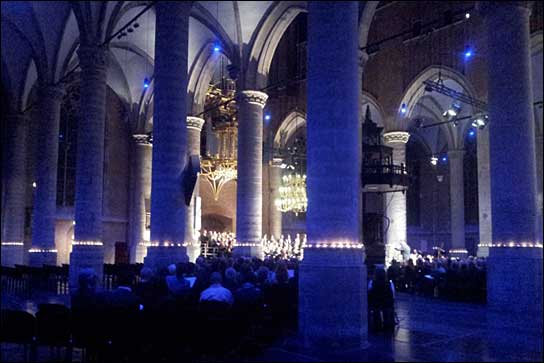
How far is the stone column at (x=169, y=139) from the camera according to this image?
11.9 m

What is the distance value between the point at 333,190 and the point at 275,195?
19244mm

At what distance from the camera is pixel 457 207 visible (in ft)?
78.4

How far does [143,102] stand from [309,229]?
18575mm

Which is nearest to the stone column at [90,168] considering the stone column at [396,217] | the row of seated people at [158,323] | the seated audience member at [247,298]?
A: the row of seated people at [158,323]

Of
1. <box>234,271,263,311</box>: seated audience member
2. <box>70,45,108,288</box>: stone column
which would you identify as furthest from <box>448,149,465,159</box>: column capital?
<box>234,271,263,311</box>: seated audience member

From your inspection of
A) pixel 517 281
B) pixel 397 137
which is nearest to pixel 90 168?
pixel 517 281

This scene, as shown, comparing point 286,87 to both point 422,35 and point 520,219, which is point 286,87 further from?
point 520,219

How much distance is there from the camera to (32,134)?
78.1ft

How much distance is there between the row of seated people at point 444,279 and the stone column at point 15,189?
50.1 feet

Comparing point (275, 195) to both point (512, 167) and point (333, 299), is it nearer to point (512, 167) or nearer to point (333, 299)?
point (512, 167)

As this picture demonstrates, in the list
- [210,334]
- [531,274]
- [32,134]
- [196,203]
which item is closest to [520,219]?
[531,274]

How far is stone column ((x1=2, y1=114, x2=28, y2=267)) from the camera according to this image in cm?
2123

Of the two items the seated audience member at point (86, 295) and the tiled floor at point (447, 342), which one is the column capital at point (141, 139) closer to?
the tiled floor at point (447, 342)

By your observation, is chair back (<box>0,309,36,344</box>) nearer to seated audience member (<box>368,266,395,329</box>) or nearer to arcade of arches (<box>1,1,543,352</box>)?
arcade of arches (<box>1,1,543,352</box>)
